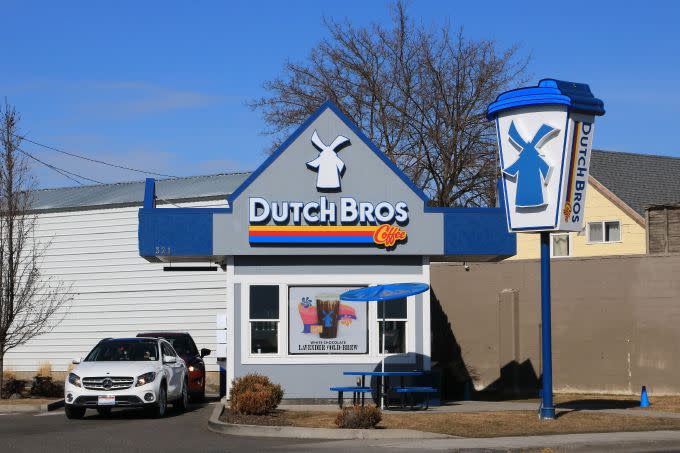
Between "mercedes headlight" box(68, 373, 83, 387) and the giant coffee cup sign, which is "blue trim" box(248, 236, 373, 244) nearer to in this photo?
the giant coffee cup sign

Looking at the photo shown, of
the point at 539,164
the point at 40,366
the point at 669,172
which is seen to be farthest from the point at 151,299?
the point at 669,172

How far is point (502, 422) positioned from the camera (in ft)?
66.9

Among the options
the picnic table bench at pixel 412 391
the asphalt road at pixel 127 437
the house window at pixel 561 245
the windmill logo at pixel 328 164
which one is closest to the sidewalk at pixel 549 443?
the asphalt road at pixel 127 437

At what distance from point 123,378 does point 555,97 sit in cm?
986

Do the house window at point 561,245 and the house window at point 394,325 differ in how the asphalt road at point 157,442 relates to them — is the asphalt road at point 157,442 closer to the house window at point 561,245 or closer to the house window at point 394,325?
the house window at point 394,325

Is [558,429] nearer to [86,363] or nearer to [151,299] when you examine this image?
[86,363]

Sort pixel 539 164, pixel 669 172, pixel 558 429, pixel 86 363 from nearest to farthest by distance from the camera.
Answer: pixel 558 429, pixel 539 164, pixel 86 363, pixel 669 172

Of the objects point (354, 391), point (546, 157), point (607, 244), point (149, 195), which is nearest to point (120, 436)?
point (354, 391)

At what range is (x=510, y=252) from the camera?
82.0 feet

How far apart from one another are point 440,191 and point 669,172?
9448mm

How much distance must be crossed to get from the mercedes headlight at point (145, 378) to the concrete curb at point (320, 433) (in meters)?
2.85

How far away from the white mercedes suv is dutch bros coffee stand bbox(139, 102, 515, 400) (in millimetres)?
1770

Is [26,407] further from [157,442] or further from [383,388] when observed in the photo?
[157,442]

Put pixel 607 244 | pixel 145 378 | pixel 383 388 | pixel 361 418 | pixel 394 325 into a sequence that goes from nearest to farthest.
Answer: pixel 361 418, pixel 145 378, pixel 383 388, pixel 394 325, pixel 607 244
